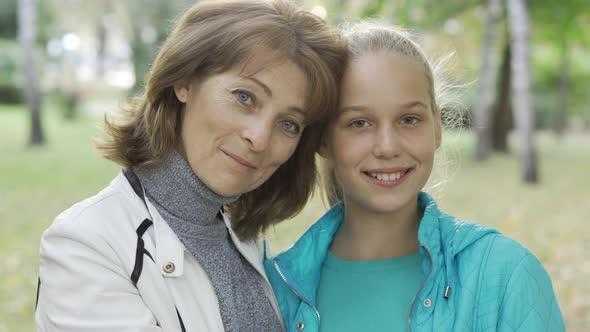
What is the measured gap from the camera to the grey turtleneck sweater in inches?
89.7

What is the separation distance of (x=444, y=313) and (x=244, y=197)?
105cm

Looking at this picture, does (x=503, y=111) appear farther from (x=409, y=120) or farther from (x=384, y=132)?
(x=384, y=132)

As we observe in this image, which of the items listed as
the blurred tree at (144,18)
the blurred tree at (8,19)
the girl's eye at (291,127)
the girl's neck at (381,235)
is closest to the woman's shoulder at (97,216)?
the girl's eye at (291,127)

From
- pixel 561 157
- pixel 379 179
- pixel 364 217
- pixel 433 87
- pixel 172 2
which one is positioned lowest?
pixel 561 157

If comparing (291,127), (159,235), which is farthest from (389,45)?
(159,235)

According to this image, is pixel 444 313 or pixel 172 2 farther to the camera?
pixel 172 2

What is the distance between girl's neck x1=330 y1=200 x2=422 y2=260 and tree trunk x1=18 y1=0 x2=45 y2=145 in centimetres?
1476

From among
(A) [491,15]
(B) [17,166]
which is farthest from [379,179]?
(A) [491,15]

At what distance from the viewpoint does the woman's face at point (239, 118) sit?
2211 millimetres

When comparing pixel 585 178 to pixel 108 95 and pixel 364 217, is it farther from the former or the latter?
pixel 108 95

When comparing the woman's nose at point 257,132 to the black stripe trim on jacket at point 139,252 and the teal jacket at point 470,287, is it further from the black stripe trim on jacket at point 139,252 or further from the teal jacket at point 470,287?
the teal jacket at point 470,287

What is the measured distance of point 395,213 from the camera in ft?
8.64

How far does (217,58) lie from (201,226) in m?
0.58

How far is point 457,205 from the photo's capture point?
10.1m
